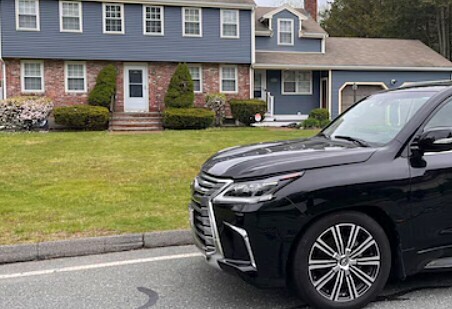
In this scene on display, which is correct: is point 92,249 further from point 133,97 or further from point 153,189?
point 133,97

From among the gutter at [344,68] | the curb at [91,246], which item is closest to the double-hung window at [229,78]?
the gutter at [344,68]

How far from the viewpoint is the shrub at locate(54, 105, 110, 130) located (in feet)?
63.2

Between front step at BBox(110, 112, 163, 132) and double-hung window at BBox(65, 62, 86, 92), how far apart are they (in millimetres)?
2278

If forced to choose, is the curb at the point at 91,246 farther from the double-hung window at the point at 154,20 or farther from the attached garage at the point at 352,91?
the attached garage at the point at 352,91

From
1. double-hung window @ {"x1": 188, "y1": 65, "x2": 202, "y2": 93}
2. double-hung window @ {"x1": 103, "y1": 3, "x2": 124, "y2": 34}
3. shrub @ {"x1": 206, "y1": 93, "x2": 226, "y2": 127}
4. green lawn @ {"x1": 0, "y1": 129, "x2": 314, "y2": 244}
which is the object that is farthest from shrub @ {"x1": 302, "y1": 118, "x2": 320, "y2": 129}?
double-hung window @ {"x1": 103, "y1": 3, "x2": 124, "y2": 34}

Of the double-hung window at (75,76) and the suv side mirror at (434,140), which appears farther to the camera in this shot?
the double-hung window at (75,76)

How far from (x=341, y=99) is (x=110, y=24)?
12518 mm

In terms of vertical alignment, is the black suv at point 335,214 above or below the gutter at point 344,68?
below

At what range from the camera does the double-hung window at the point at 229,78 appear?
23688 millimetres

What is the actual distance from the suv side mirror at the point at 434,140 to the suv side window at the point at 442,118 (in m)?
0.19

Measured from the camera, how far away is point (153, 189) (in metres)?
8.28

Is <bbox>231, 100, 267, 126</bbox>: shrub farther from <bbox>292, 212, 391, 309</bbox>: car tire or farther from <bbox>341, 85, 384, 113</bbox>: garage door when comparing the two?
<bbox>292, 212, 391, 309</bbox>: car tire

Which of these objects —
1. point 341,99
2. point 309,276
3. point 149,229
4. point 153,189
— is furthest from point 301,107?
point 309,276

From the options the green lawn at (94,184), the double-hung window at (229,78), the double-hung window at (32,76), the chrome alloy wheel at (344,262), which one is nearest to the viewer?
the chrome alloy wheel at (344,262)
